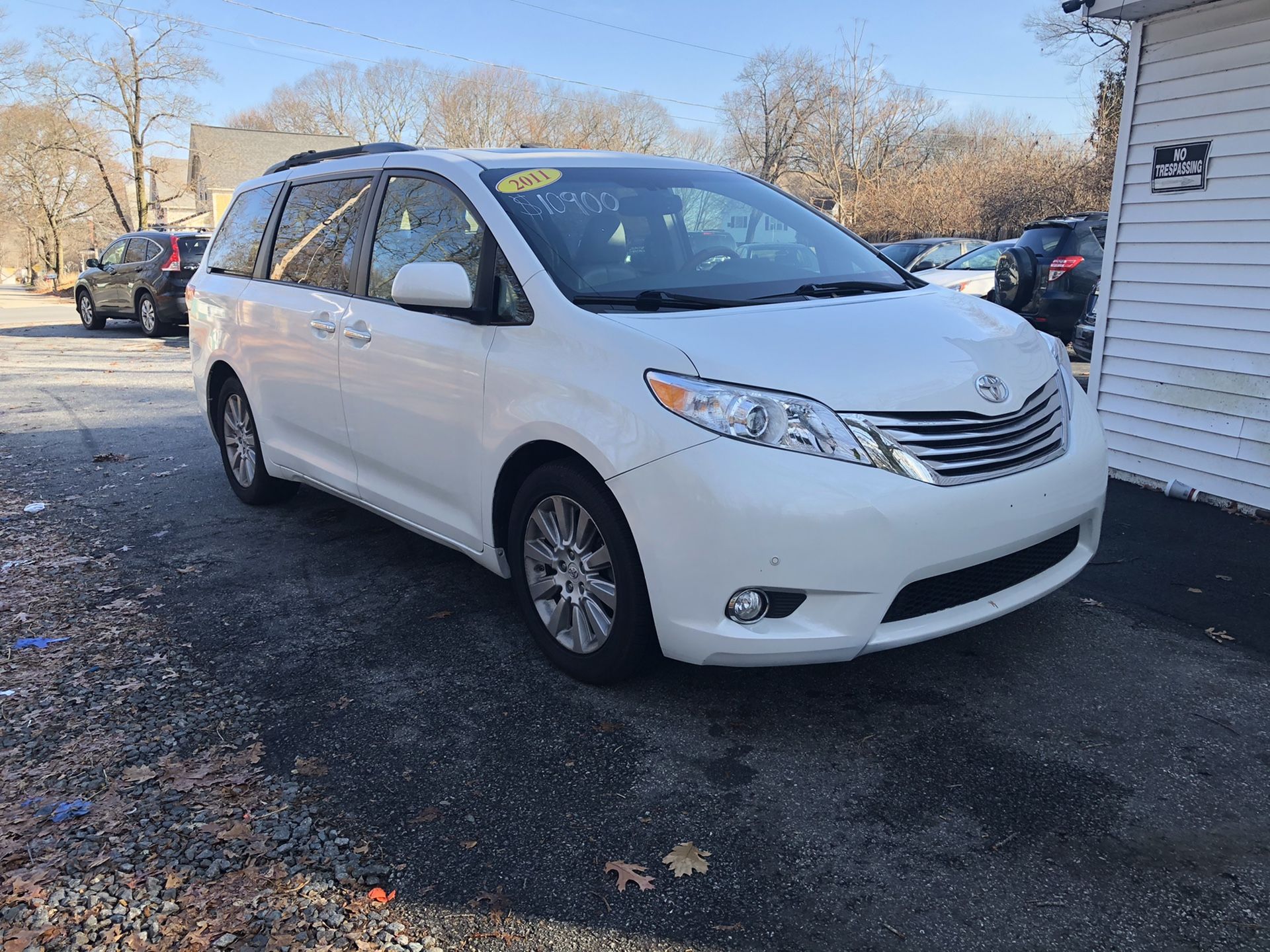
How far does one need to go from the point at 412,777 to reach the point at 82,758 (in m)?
1.07

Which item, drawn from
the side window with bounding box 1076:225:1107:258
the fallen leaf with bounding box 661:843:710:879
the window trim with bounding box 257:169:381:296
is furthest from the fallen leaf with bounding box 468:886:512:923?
the side window with bounding box 1076:225:1107:258

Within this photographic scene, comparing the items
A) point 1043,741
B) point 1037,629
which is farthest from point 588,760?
point 1037,629

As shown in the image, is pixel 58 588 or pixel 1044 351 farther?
pixel 58 588

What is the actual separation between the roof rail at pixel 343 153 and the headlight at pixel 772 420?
88.3 inches

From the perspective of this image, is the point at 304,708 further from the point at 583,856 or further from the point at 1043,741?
the point at 1043,741

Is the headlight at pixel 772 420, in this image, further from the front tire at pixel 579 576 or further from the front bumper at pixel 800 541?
the front tire at pixel 579 576

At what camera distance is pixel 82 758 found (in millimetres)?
3029

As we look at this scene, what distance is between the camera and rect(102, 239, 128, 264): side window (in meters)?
17.7

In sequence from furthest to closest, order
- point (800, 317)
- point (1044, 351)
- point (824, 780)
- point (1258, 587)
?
1. point (1258, 587)
2. point (1044, 351)
3. point (800, 317)
4. point (824, 780)

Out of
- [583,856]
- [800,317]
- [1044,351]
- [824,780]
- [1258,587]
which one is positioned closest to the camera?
[583,856]

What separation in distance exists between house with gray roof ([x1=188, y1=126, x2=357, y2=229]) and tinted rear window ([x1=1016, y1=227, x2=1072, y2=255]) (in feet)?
169

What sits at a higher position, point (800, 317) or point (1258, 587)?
point (800, 317)

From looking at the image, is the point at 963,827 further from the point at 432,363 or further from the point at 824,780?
the point at 432,363

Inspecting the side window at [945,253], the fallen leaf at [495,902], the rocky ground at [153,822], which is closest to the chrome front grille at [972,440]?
the fallen leaf at [495,902]
